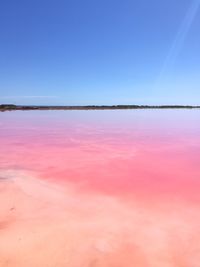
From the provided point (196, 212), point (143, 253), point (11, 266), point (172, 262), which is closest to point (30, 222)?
point (11, 266)

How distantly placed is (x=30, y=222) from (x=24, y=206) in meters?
0.53

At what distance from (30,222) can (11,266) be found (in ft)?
2.88

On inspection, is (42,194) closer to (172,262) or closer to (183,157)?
(172,262)

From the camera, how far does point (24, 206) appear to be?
3.85 metres

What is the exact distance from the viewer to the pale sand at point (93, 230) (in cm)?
265

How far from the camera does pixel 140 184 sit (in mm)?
4938

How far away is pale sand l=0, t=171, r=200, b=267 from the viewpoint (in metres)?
2.65

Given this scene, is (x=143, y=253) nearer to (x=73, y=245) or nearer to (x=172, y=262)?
(x=172, y=262)

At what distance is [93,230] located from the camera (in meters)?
3.20

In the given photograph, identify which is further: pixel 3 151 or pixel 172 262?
pixel 3 151

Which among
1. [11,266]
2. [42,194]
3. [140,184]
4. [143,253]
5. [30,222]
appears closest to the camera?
[11,266]

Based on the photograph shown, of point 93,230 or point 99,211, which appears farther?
point 99,211

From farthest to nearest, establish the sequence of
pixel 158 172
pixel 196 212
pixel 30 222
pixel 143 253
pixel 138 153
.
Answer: pixel 138 153 → pixel 158 172 → pixel 196 212 → pixel 30 222 → pixel 143 253

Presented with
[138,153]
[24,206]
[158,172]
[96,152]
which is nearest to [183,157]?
[138,153]
